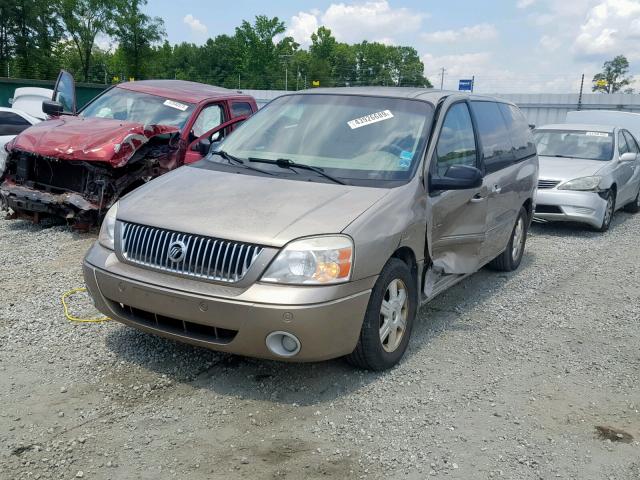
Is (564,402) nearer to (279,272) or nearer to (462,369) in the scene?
(462,369)

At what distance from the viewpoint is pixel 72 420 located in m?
3.39

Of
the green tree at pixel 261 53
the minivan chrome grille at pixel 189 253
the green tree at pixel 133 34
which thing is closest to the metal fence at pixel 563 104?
the minivan chrome grille at pixel 189 253

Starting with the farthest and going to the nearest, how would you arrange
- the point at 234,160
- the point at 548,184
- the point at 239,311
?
the point at 548,184, the point at 234,160, the point at 239,311

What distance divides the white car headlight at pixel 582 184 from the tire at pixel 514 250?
102 inches

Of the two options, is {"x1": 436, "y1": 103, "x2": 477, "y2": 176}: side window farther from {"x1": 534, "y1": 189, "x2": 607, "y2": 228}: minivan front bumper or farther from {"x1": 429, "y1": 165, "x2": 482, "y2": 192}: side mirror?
{"x1": 534, "y1": 189, "x2": 607, "y2": 228}: minivan front bumper

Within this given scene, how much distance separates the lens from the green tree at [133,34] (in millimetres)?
65312

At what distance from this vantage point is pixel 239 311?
340 cm

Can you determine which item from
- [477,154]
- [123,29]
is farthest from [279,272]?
[123,29]

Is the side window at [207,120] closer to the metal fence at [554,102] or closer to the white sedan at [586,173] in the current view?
the white sedan at [586,173]

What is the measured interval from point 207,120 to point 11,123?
4710mm

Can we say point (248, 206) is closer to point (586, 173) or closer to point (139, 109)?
point (139, 109)

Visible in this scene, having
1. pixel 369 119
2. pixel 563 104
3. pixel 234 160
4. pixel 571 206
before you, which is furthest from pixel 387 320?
pixel 563 104

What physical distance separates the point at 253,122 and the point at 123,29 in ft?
221

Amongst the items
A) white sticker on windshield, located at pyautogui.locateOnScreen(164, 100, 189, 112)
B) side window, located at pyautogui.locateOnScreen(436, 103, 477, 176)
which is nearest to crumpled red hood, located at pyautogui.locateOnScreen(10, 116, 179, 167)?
white sticker on windshield, located at pyautogui.locateOnScreen(164, 100, 189, 112)
